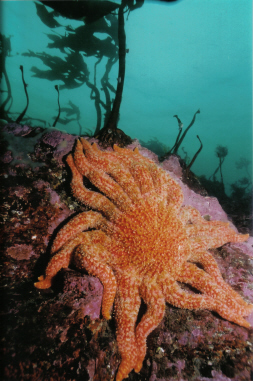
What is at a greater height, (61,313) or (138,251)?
(138,251)

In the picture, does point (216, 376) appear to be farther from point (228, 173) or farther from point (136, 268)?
point (228, 173)

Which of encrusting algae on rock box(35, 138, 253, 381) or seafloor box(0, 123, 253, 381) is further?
encrusting algae on rock box(35, 138, 253, 381)

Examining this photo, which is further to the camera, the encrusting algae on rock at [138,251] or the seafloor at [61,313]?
the encrusting algae on rock at [138,251]

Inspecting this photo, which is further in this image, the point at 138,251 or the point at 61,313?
the point at 138,251
